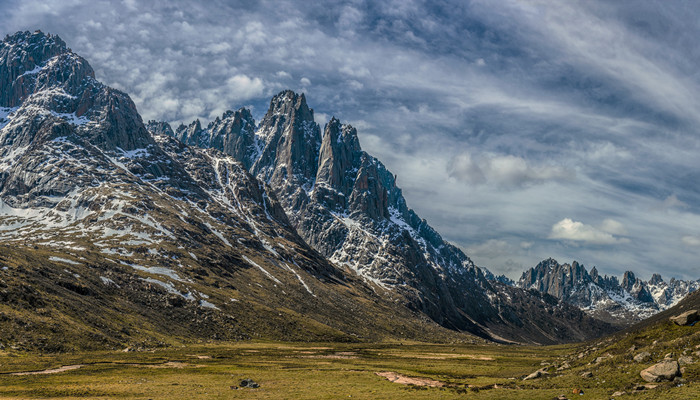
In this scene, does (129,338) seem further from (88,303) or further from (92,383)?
(92,383)

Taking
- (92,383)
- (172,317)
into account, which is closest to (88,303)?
(172,317)

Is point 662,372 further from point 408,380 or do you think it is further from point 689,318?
point 408,380

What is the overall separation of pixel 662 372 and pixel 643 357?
11.3 meters

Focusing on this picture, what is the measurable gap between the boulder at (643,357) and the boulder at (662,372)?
828 cm

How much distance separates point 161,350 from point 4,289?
157 feet

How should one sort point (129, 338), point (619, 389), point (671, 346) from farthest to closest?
point (129, 338)
point (671, 346)
point (619, 389)

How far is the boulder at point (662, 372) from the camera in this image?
5525cm

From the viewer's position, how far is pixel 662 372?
2207 inches

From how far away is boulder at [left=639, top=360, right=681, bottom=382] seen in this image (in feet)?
181

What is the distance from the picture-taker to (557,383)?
224 feet

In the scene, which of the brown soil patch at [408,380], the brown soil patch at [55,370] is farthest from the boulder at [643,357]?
the brown soil patch at [55,370]

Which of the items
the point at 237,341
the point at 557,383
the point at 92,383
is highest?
the point at 557,383

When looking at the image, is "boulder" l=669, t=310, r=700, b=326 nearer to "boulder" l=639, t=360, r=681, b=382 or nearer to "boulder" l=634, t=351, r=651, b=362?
"boulder" l=634, t=351, r=651, b=362

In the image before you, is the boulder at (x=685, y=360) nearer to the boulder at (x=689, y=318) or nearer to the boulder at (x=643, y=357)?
Result: the boulder at (x=643, y=357)
